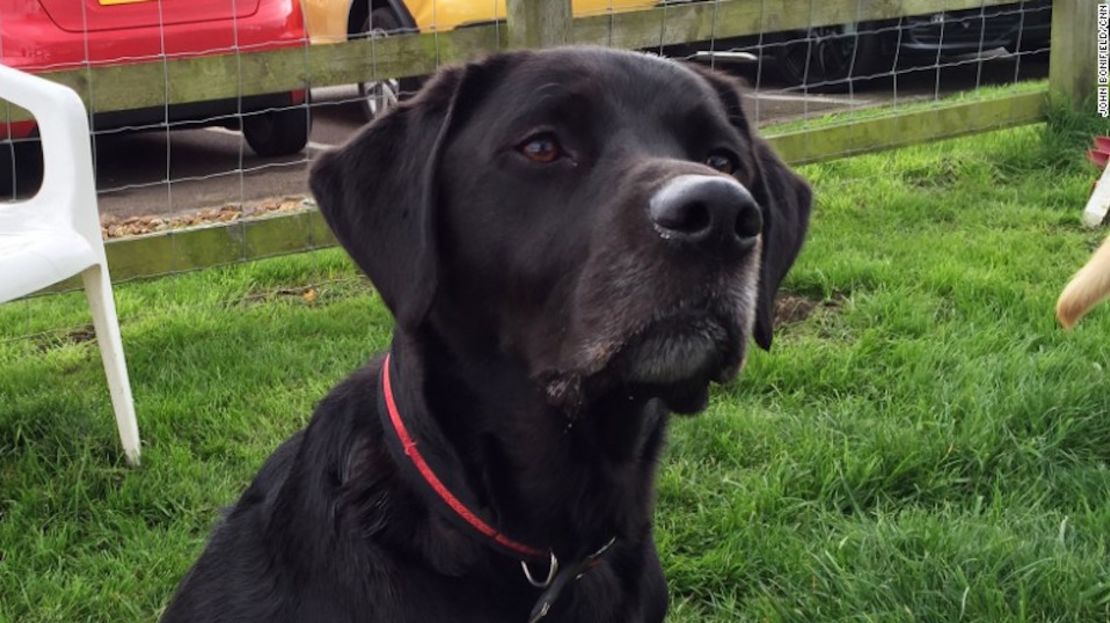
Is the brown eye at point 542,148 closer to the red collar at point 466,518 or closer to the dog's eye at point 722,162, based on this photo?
the dog's eye at point 722,162

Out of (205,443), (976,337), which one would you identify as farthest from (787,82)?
(205,443)

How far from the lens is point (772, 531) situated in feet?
9.27

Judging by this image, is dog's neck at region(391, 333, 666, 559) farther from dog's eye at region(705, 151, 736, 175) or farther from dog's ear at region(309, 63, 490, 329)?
dog's eye at region(705, 151, 736, 175)

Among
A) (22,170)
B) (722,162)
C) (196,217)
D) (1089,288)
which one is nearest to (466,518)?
(722,162)

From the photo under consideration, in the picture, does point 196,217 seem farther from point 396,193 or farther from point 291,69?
point 396,193

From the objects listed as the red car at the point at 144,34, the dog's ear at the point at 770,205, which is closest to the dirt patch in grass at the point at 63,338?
the red car at the point at 144,34

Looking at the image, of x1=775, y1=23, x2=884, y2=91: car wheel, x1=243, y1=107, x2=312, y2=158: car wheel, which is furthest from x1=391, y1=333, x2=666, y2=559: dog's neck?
Answer: x1=775, y1=23, x2=884, y2=91: car wheel

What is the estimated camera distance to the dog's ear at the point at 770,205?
2080 millimetres

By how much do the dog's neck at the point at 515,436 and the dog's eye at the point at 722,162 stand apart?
1.39ft

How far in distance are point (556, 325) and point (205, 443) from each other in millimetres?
1871

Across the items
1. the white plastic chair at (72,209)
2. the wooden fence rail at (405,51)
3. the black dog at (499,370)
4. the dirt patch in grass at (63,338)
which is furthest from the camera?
the dirt patch in grass at (63,338)

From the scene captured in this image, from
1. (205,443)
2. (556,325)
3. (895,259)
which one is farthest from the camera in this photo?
(895,259)

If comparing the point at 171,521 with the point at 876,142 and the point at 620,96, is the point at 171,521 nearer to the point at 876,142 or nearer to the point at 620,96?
the point at 620,96

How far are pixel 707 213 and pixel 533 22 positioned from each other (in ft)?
10.4
